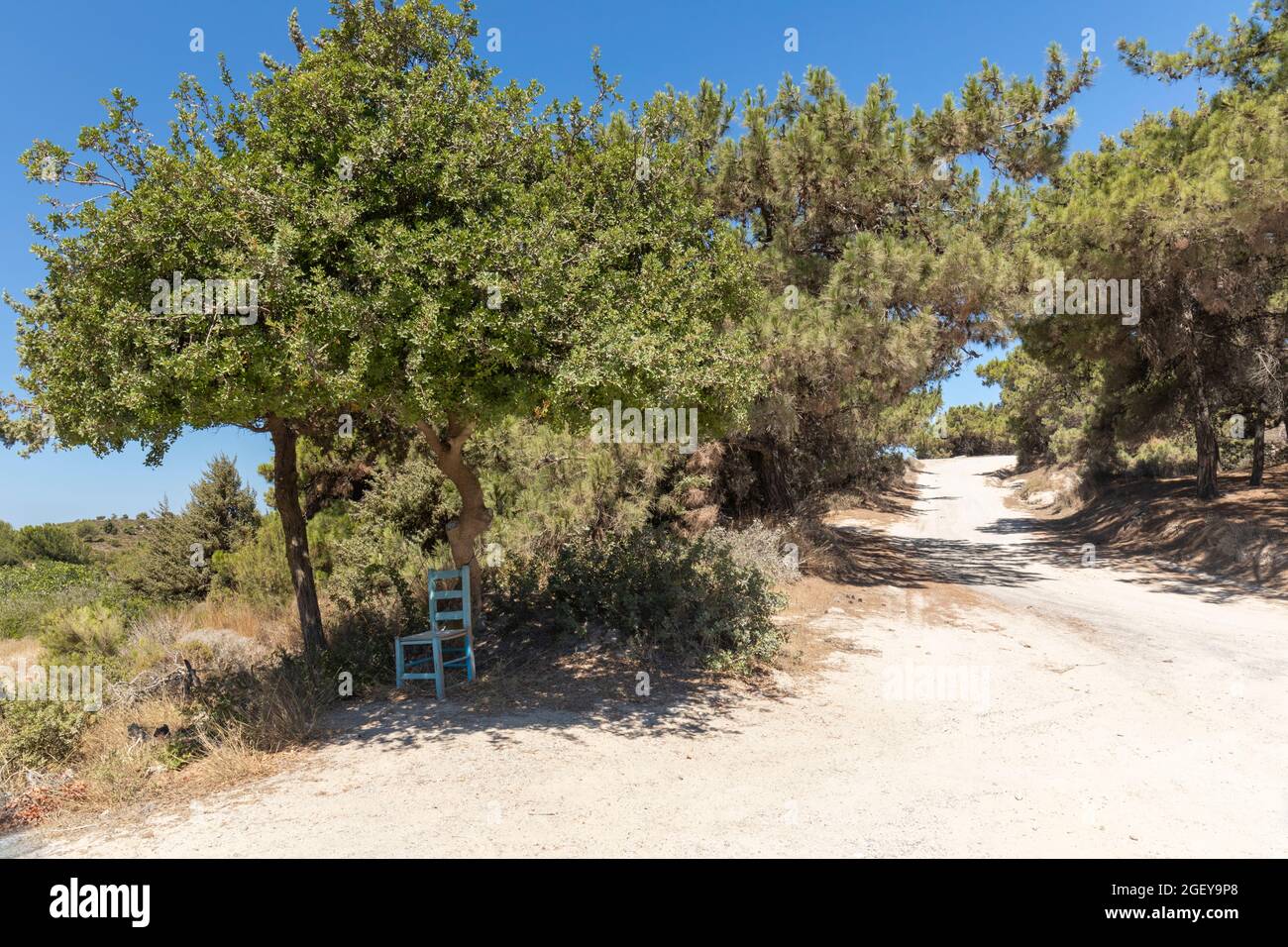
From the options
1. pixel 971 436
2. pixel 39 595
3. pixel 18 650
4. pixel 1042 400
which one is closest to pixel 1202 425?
pixel 1042 400

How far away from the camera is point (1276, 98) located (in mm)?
13961

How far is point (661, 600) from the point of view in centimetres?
932

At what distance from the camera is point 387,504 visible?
14.0 m

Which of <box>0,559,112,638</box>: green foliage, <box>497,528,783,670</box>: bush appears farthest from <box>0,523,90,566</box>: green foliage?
<box>497,528,783,670</box>: bush

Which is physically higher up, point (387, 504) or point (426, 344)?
point (426, 344)

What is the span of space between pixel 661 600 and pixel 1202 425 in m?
16.4

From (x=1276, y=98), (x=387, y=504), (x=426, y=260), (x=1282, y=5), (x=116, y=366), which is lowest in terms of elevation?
(x=387, y=504)

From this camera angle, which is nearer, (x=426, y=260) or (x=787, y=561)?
(x=426, y=260)

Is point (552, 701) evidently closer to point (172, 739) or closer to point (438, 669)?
point (438, 669)

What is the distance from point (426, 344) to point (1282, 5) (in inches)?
881

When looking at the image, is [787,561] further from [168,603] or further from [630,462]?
[168,603]

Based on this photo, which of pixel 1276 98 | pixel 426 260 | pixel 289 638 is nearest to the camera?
pixel 426 260
